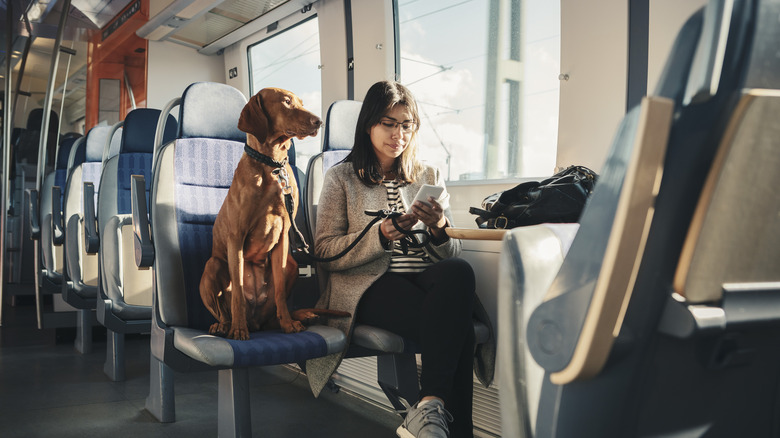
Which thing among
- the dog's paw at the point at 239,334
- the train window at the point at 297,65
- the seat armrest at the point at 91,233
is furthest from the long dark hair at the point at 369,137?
the train window at the point at 297,65

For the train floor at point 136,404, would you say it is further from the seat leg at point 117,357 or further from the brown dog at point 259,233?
the brown dog at point 259,233

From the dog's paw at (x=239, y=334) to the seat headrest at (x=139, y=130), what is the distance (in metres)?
1.84

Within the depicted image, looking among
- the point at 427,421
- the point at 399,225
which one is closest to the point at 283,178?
the point at 399,225

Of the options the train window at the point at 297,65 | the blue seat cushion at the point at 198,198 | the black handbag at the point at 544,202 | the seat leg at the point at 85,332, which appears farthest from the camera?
the train window at the point at 297,65

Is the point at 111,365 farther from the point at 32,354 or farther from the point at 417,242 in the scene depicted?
the point at 417,242

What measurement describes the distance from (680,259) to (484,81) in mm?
2942

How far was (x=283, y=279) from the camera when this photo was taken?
1.98m

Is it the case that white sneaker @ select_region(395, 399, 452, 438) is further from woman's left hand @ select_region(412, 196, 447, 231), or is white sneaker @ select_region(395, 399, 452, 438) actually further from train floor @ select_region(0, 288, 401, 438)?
train floor @ select_region(0, 288, 401, 438)

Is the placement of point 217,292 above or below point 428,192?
below

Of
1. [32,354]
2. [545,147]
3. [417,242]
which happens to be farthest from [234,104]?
[32,354]

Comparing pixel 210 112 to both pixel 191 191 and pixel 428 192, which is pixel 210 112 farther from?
pixel 428 192

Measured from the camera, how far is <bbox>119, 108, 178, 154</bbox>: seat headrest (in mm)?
3244

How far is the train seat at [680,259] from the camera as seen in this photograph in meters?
0.47

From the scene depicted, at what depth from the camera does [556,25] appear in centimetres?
276
